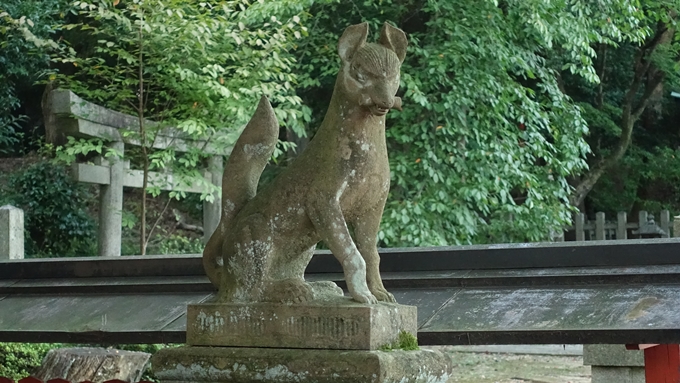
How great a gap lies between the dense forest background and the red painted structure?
15.5 feet

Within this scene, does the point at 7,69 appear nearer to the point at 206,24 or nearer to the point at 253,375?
the point at 206,24

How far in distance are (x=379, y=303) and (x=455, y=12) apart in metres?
8.29

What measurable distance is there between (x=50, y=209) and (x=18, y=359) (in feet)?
12.5

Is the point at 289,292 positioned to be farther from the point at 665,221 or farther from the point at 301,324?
the point at 665,221

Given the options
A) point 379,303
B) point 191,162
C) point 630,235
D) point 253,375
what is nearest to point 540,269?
point 379,303

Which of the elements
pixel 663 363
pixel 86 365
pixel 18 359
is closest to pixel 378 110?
pixel 663 363

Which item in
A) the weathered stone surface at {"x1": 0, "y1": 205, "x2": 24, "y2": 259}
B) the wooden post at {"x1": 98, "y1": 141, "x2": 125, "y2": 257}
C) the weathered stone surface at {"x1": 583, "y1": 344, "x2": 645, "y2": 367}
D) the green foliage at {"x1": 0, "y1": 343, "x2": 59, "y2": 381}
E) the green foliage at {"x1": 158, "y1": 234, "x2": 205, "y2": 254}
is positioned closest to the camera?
the weathered stone surface at {"x1": 583, "y1": 344, "x2": 645, "y2": 367}

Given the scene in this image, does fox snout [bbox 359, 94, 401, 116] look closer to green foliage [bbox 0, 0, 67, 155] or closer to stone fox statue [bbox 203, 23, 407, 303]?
stone fox statue [bbox 203, 23, 407, 303]

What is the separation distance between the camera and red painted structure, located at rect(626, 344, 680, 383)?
204 inches

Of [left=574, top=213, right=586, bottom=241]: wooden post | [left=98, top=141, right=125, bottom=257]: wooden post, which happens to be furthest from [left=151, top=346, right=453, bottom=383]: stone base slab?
[left=574, top=213, right=586, bottom=241]: wooden post

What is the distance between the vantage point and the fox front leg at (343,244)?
10.5 feet

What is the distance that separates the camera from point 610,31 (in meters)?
11.2

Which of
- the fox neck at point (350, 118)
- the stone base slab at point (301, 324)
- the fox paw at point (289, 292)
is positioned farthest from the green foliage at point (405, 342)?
the fox neck at point (350, 118)

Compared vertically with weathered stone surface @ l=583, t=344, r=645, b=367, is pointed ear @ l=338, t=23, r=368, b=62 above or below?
above
